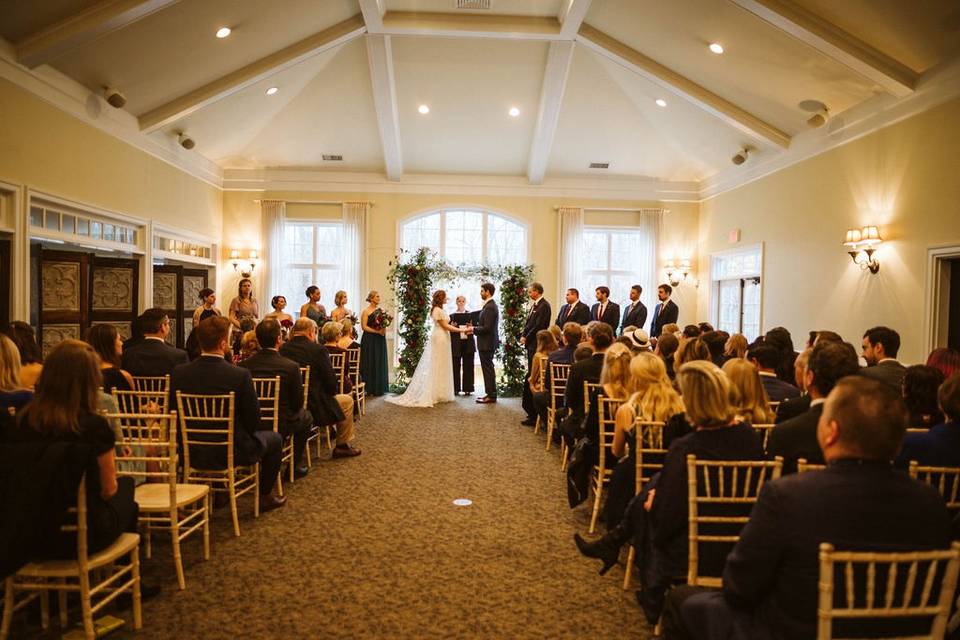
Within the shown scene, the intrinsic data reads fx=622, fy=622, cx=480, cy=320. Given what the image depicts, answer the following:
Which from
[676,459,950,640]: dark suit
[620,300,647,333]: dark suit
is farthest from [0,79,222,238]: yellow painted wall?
[620,300,647,333]: dark suit

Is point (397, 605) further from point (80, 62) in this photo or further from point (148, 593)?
point (80, 62)

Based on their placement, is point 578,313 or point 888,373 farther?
point 578,313

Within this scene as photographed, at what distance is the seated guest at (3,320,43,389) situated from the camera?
3.42m

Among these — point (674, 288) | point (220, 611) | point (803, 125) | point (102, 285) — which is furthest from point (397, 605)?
point (674, 288)

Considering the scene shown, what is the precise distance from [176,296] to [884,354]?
858cm

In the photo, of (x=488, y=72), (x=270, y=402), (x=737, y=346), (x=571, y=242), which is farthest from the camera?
(x=571, y=242)

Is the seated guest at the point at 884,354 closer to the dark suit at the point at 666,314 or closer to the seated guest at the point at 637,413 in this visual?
the seated guest at the point at 637,413

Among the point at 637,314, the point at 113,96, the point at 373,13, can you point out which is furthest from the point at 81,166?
the point at 637,314

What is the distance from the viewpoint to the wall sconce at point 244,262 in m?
11.1

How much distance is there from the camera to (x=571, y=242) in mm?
11625

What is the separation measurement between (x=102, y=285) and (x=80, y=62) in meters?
2.47

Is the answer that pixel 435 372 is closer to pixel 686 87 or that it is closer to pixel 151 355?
pixel 151 355

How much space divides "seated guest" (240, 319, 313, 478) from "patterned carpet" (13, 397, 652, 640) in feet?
1.85

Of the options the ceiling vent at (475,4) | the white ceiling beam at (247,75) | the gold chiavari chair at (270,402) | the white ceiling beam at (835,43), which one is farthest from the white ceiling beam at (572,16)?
the gold chiavari chair at (270,402)
